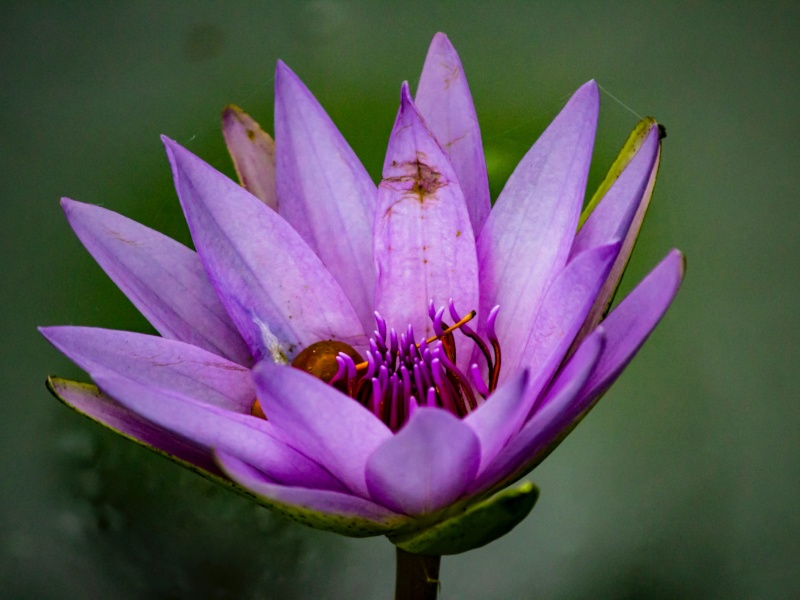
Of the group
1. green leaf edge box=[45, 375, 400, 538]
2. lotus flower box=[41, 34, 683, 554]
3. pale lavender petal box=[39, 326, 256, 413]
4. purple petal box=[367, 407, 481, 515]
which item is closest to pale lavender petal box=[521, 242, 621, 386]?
lotus flower box=[41, 34, 683, 554]

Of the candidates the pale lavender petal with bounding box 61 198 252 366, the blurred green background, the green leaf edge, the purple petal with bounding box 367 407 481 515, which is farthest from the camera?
the blurred green background

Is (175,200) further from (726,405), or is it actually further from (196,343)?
(726,405)

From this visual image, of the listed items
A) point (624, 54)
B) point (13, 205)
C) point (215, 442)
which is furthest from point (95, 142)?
point (624, 54)

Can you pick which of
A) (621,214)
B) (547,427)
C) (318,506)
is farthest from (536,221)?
(318,506)

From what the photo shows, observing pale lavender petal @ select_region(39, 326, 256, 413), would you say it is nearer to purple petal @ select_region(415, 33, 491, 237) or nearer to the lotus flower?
the lotus flower

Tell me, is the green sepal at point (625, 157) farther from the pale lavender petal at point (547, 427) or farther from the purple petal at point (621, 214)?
the pale lavender petal at point (547, 427)

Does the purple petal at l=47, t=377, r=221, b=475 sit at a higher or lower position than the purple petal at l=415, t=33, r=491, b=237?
lower
